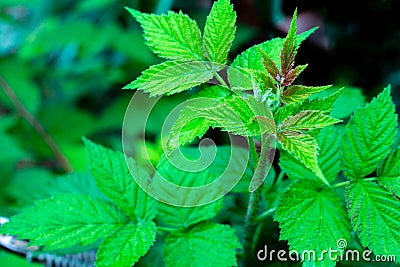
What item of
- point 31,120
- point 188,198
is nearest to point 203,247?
point 188,198

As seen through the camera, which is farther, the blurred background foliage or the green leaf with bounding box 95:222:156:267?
the blurred background foliage

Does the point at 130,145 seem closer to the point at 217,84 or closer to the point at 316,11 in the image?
the point at 316,11

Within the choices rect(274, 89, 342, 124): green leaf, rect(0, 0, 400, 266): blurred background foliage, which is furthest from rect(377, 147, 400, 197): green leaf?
rect(0, 0, 400, 266): blurred background foliage

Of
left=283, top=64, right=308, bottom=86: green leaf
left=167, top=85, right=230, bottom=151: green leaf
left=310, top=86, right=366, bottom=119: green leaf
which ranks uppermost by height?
left=310, top=86, right=366, bottom=119: green leaf

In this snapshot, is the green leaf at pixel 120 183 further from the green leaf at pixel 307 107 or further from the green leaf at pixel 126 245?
the green leaf at pixel 307 107

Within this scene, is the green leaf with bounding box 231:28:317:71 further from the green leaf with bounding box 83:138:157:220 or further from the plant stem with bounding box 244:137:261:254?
the green leaf with bounding box 83:138:157:220

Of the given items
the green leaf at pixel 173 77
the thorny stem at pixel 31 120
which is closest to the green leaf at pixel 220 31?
the green leaf at pixel 173 77

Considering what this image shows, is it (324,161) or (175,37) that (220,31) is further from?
(324,161)
